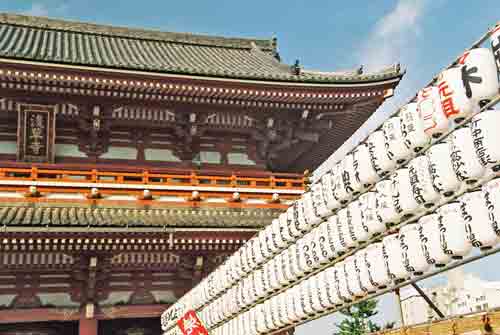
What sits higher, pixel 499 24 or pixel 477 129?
pixel 499 24

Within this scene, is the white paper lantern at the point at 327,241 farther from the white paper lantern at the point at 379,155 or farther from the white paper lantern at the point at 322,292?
the white paper lantern at the point at 379,155

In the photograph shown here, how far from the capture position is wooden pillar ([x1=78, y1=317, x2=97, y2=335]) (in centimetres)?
1151

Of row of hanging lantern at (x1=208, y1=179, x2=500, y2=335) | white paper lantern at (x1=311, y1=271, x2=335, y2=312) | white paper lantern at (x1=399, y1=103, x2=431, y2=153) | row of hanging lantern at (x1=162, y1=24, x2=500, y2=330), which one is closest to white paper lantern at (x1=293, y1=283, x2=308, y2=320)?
row of hanging lantern at (x1=208, y1=179, x2=500, y2=335)

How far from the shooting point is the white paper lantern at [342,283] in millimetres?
5984

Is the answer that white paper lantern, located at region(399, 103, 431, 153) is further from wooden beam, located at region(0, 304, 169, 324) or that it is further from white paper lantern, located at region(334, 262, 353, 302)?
wooden beam, located at region(0, 304, 169, 324)

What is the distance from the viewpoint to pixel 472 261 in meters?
4.29

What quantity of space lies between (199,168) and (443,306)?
17.6 meters

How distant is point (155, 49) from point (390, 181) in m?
14.1

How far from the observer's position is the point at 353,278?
229 inches

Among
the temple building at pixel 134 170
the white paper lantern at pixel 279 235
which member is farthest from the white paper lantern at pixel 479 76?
the temple building at pixel 134 170

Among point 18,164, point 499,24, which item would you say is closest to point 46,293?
point 18,164

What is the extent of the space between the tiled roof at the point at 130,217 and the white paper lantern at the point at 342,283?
5.28m

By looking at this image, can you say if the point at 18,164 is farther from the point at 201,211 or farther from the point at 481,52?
the point at 481,52

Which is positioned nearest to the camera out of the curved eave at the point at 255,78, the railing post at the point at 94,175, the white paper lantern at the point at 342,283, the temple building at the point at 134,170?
the white paper lantern at the point at 342,283
